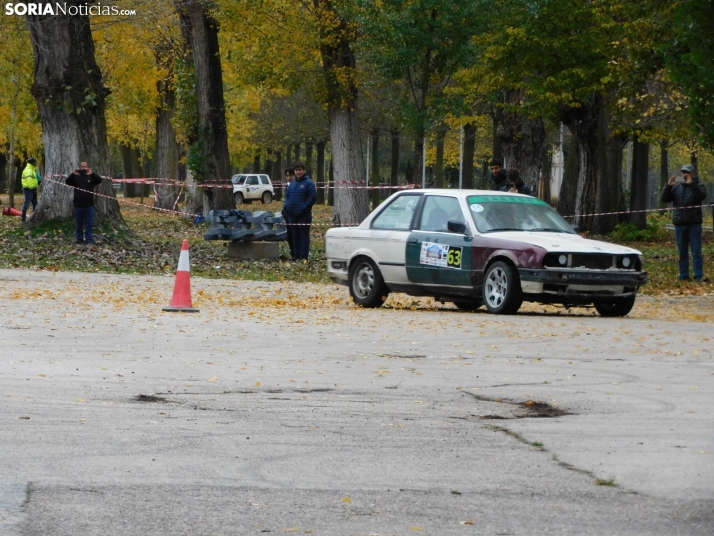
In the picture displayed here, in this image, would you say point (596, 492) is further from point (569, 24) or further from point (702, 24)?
point (569, 24)

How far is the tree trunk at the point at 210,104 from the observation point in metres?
37.1

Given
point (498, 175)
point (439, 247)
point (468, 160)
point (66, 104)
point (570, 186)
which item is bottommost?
point (439, 247)

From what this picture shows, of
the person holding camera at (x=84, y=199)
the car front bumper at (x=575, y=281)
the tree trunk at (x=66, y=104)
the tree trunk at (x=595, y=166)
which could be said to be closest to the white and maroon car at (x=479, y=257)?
the car front bumper at (x=575, y=281)

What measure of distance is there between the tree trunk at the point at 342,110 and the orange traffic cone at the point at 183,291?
62.9 feet

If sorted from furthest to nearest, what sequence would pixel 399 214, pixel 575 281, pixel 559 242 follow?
pixel 399 214
pixel 559 242
pixel 575 281

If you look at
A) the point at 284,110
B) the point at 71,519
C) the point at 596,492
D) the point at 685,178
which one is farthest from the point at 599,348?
the point at 284,110

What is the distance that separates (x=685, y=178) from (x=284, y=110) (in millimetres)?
45404

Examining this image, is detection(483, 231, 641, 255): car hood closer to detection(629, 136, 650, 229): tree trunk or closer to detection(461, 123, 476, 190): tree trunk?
detection(629, 136, 650, 229): tree trunk

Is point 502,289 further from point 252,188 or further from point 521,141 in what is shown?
point 252,188

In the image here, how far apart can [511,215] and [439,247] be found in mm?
938

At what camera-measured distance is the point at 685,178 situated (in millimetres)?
21438

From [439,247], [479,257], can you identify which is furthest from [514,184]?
[479,257]

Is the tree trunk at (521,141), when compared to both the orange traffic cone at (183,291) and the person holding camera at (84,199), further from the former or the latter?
the orange traffic cone at (183,291)

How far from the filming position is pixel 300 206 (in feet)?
83.0
